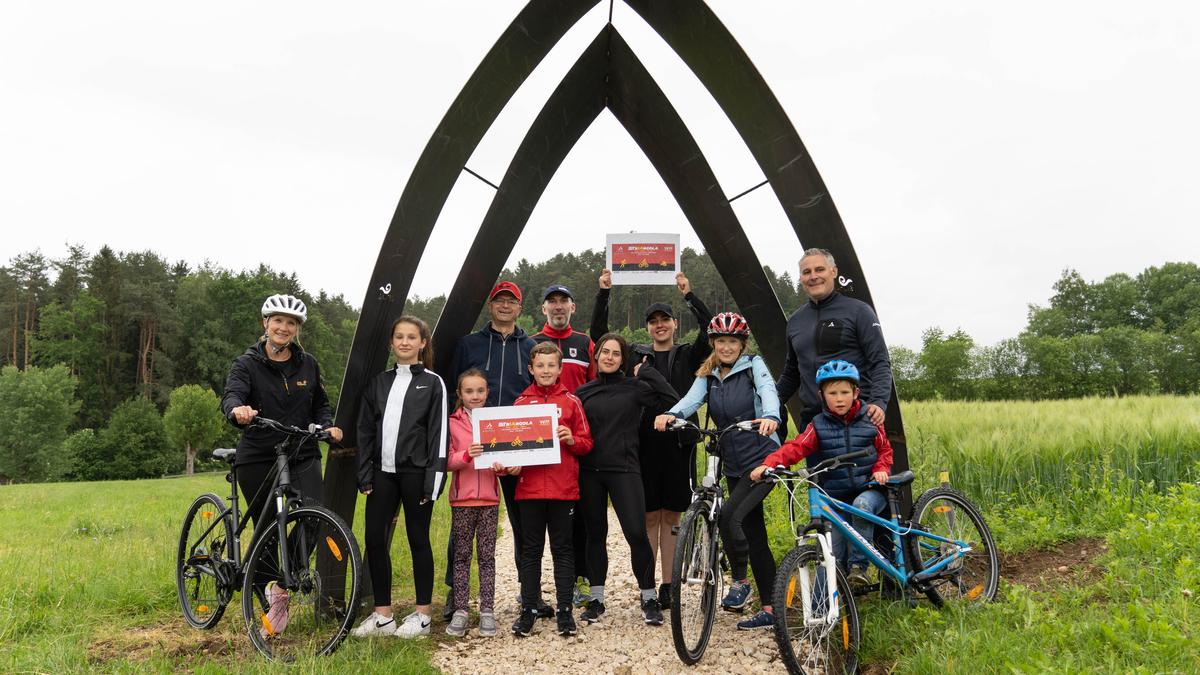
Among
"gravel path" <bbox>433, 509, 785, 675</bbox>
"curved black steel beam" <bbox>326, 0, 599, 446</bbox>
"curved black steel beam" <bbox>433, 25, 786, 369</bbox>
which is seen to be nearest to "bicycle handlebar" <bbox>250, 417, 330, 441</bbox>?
"curved black steel beam" <bbox>326, 0, 599, 446</bbox>

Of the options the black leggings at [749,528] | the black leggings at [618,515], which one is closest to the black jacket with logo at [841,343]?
the black leggings at [749,528]

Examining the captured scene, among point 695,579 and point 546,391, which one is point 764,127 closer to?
point 546,391

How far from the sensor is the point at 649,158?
23.2ft

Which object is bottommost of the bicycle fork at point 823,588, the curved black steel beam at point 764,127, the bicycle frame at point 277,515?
the bicycle fork at point 823,588

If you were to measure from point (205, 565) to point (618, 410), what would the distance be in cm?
302

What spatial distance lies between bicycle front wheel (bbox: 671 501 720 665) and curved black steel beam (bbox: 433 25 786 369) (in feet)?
8.19

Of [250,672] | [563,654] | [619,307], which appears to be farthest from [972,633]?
[619,307]

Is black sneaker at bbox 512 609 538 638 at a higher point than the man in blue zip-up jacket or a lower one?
lower

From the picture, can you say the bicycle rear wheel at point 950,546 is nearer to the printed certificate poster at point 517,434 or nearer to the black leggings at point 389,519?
the printed certificate poster at point 517,434

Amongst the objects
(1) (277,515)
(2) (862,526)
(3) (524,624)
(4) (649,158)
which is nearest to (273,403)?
(1) (277,515)

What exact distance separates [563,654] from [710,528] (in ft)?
3.93

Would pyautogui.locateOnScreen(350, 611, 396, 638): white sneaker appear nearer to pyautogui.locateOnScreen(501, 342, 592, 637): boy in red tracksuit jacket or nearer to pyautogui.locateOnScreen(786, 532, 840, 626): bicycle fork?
pyautogui.locateOnScreen(501, 342, 592, 637): boy in red tracksuit jacket

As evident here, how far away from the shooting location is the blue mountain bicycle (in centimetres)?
388

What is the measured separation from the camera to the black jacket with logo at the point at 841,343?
185 inches
